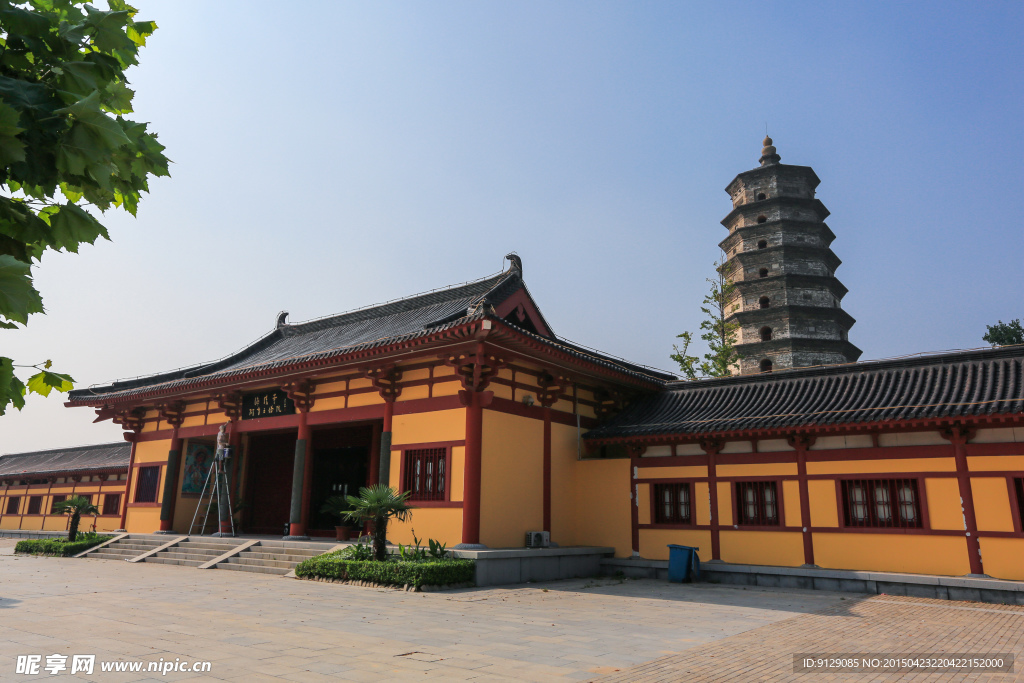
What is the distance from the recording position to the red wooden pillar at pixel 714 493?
14148mm

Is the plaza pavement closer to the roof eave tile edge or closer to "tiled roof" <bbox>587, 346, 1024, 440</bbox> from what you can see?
the roof eave tile edge

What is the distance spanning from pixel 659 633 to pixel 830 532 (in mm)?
6778

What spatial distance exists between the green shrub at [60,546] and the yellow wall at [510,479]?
493 inches

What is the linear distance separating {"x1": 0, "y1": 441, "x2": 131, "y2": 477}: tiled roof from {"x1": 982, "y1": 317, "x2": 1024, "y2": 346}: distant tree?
5050 centimetres

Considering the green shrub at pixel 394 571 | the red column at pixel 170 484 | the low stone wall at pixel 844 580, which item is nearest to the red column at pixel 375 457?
the green shrub at pixel 394 571

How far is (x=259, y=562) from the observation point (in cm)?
1459

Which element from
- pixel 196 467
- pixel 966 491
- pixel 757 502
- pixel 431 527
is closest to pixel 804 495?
pixel 757 502

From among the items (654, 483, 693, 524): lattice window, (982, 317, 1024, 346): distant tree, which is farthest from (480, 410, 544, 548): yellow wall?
(982, 317, 1024, 346): distant tree

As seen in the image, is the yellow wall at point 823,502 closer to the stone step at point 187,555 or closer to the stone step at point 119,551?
the stone step at point 187,555

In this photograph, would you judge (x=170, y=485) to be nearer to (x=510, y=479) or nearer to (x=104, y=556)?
(x=104, y=556)

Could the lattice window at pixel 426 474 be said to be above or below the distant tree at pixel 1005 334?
below

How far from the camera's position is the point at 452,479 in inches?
534

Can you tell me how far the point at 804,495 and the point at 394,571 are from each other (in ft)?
27.1

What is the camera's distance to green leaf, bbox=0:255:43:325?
1809mm
